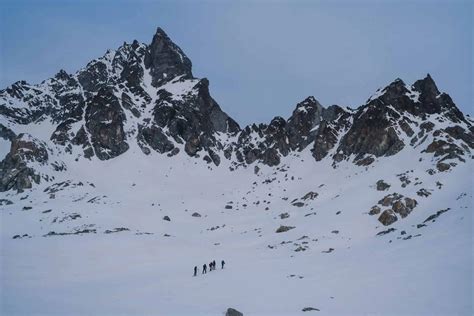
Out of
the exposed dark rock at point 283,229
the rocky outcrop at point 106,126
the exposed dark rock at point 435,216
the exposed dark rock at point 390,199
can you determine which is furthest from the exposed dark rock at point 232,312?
the rocky outcrop at point 106,126

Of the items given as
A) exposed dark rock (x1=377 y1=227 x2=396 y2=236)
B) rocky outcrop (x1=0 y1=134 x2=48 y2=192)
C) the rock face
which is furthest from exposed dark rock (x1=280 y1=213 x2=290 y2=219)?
rocky outcrop (x1=0 y1=134 x2=48 y2=192)

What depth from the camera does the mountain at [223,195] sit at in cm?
2994

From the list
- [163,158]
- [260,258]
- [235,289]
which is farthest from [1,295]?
[163,158]

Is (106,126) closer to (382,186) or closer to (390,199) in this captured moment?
(382,186)

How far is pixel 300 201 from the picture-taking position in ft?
258

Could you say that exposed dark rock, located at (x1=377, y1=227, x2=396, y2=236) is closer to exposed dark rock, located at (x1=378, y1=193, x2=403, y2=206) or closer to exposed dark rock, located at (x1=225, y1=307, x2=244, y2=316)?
exposed dark rock, located at (x1=378, y1=193, x2=403, y2=206)

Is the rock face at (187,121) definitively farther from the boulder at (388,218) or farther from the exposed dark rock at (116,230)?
the exposed dark rock at (116,230)

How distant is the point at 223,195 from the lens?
322 feet

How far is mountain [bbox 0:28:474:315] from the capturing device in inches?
1179

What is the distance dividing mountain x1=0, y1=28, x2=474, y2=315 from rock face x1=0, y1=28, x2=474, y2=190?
0.51 m

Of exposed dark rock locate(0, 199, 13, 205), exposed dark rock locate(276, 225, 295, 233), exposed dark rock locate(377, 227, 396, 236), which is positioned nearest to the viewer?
exposed dark rock locate(377, 227, 396, 236)

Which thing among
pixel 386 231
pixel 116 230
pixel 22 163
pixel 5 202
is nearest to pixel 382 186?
pixel 386 231

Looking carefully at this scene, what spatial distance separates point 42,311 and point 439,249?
31200mm

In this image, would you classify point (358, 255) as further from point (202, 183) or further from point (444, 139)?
point (202, 183)
